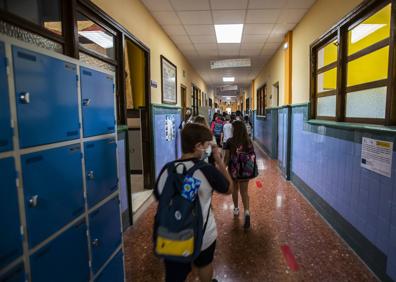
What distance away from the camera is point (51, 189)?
1.20m

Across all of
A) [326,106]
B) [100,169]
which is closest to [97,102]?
[100,169]

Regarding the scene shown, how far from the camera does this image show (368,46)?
2.51 meters

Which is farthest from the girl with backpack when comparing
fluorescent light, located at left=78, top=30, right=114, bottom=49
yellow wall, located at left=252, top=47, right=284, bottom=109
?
yellow wall, located at left=252, top=47, right=284, bottom=109

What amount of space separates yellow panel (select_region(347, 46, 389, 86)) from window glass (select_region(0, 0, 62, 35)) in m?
2.77

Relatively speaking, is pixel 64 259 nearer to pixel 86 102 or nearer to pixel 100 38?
pixel 86 102

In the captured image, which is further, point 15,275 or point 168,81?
point 168,81

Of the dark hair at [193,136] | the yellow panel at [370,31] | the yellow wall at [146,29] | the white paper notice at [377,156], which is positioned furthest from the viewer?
the yellow wall at [146,29]

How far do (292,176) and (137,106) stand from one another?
323cm

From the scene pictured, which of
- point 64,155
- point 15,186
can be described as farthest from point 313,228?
point 15,186

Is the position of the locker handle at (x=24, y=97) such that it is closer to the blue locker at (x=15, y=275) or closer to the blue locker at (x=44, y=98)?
the blue locker at (x=44, y=98)


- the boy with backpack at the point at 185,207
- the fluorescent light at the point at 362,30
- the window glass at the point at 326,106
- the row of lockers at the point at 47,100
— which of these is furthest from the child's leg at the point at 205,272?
the window glass at the point at 326,106

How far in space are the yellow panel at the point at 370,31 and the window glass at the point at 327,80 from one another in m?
→ 0.49

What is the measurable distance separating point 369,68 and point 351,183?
1.17m

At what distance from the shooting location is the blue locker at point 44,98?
1.03 metres
